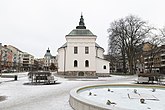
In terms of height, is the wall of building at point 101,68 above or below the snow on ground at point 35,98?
above

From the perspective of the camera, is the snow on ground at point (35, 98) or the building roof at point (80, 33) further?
the building roof at point (80, 33)

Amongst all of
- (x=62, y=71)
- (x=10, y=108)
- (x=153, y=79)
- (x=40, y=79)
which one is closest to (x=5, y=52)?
(x=62, y=71)

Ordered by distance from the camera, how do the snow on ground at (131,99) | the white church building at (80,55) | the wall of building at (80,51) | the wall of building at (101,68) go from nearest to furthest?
1. the snow on ground at (131,99)
2. the white church building at (80,55)
3. the wall of building at (80,51)
4. the wall of building at (101,68)

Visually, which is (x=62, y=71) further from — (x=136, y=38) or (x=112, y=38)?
(x=136, y=38)

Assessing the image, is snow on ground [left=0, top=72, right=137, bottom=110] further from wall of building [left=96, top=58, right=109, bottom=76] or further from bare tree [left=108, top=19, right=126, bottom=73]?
bare tree [left=108, top=19, right=126, bottom=73]

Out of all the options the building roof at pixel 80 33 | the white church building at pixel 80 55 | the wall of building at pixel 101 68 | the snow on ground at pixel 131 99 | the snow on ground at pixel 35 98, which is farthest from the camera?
the wall of building at pixel 101 68

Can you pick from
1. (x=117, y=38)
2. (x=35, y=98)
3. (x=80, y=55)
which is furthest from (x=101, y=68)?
(x=35, y=98)

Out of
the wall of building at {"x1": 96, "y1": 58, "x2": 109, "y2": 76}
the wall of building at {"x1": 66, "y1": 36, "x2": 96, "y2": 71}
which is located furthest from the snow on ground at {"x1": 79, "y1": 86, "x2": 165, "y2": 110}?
the wall of building at {"x1": 96, "y1": 58, "x2": 109, "y2": 76}

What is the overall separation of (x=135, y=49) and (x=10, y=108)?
36.6m

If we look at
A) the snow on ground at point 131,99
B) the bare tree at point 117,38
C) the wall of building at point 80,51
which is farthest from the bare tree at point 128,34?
the snow on ground at point 131,99

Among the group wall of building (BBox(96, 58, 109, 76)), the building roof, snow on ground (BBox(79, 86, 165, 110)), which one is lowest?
snow on ground (BBox(79, 86, 165, 110))

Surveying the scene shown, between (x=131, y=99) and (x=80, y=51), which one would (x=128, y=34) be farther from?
(x=131, y=99)

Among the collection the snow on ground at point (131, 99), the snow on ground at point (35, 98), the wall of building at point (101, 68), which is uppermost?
the wall of building at point (101, 68)

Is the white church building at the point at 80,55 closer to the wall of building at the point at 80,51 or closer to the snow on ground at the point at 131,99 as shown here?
the wall of building at the point at 80,51
